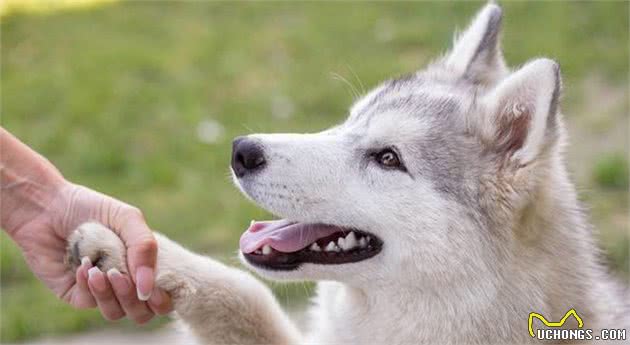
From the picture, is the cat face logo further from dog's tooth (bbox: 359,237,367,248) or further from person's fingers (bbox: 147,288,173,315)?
person's fingers (bbox: 147,288,173,315)

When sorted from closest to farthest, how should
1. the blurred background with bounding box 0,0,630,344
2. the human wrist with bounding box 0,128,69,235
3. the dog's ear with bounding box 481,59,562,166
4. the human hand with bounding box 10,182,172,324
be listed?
the dog's ear with bounding box 481,59,562,166 → the human hand with bounding box 10,182,172,324 → the human wrist with bounding box 0,128,69,235 → the blurred background with bounding box 0,0,630,344

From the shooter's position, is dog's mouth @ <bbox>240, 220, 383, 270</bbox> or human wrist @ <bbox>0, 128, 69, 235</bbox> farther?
human wrist @ <bbox>0, 128, 69, 235</bbox>

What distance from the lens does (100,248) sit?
12.0 ft

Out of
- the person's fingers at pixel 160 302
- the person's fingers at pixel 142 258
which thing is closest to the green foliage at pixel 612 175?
the person's fingers at pixel 160 302

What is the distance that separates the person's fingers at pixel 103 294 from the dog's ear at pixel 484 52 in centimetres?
162

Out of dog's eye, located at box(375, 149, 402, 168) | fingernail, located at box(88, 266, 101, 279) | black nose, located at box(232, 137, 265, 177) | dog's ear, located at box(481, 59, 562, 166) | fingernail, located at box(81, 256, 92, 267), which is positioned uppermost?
dog's ear, located at box(481, 59, 562, 166)

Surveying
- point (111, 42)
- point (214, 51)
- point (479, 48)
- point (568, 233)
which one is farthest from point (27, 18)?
point (568, 233)

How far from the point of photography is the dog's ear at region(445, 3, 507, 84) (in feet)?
13.7

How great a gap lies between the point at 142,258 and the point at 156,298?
Result: 0.22 m

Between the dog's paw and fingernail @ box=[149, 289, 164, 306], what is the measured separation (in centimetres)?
14

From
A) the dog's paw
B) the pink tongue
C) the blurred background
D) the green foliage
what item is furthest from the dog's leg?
the green foliage

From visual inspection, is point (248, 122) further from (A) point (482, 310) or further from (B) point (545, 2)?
(A) point (482, 310)

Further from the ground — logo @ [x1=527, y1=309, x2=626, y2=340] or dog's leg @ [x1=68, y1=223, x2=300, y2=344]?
logo @ [x1=527, y1=309, x2=626, y2=340]

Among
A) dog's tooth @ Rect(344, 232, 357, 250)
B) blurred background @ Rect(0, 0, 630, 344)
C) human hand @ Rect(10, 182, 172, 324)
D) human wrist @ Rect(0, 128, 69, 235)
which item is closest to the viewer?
human hand @ Rect(10, 182, 172, 324)
